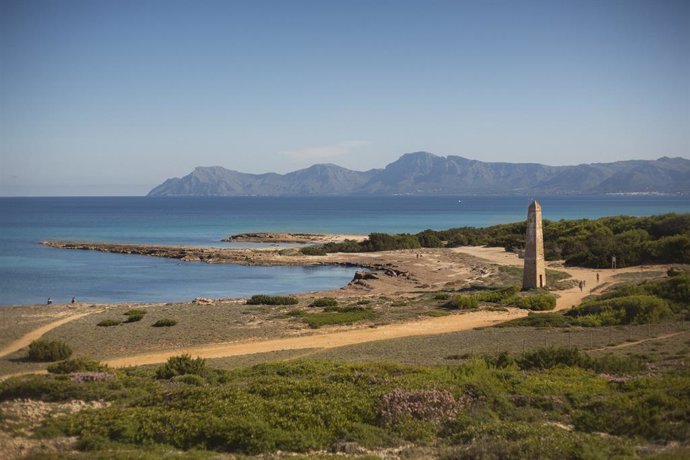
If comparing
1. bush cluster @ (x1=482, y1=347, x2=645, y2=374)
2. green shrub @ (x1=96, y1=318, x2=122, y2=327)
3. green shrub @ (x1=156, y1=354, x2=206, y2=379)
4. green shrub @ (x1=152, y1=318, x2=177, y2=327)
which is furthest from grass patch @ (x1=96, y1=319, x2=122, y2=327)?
bush cluster @ (x1=482, y1=347, x2=645, y2=374)

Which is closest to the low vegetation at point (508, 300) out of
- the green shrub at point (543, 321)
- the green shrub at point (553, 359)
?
the green shrub at point (543, 321)

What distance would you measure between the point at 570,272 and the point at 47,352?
35.4 meters

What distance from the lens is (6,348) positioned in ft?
81.7

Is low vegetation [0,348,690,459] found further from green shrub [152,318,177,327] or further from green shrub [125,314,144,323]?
green shrub [125,314,144,323]

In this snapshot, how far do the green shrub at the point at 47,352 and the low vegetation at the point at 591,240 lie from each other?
38.4 m

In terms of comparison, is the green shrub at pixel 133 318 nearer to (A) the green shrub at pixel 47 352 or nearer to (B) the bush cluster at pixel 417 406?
(A) the green shrub at pixel 47 352

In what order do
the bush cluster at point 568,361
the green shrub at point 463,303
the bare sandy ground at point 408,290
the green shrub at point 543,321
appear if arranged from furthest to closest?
the green shrub at point 463,303 < the green shrub at point 543,321 < the bare sandy ground at point 408,290 < the bush cluster at point 568,361

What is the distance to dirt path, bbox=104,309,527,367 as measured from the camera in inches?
924

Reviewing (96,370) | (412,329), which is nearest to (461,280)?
(412,329)

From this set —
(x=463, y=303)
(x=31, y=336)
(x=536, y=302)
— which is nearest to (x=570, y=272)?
(x=536, y=302)

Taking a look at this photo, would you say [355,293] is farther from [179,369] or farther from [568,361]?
[568,361]

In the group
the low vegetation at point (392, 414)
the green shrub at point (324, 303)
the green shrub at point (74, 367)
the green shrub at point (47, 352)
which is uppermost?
the low vegetation at point (392, 414)

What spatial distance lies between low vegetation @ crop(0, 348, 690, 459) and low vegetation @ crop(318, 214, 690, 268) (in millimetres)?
34056

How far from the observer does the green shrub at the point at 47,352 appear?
72.6ft
